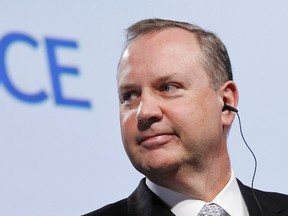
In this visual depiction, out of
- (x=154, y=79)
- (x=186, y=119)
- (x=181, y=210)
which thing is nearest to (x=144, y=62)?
(x=154, y=79)

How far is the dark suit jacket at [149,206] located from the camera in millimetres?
1559

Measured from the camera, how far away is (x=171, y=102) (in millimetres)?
1499

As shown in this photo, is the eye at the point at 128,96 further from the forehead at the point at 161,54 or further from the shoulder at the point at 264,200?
the shoulder at the point at 264,200

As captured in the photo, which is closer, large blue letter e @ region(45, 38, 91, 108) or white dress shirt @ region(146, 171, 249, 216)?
white dress shirt @ region(146, 171, 249, 216)

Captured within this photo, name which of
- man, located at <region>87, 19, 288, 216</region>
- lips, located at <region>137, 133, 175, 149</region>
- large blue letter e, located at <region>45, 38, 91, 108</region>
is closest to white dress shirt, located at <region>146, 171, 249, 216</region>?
man, located at <region>87, 19, 288, 216</region>

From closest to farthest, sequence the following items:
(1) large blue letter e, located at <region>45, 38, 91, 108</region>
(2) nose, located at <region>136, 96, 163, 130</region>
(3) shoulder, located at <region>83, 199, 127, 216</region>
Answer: (2) nose, located at <region>136, 96, 163, 130</region> → (3) shoulder, located at <region>83, 199, 127, 216</region> → (1) large blue letter e, located at <region>45, 38, 91, 108</region>

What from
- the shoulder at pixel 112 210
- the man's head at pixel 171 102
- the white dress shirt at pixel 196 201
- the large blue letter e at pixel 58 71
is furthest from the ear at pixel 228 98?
the large blue letter e at pixel 58 71

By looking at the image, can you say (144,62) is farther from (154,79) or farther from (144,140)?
(144,140)

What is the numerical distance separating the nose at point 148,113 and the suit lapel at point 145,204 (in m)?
0.17

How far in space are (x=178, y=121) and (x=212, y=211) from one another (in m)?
0.20

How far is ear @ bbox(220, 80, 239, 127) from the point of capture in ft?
5.26

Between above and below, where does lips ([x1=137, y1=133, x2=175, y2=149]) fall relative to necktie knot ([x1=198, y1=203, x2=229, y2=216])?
above

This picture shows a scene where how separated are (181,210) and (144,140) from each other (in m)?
0.17

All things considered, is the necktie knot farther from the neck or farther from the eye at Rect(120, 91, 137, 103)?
the eye at Rect(120, 91, 137, 103)
